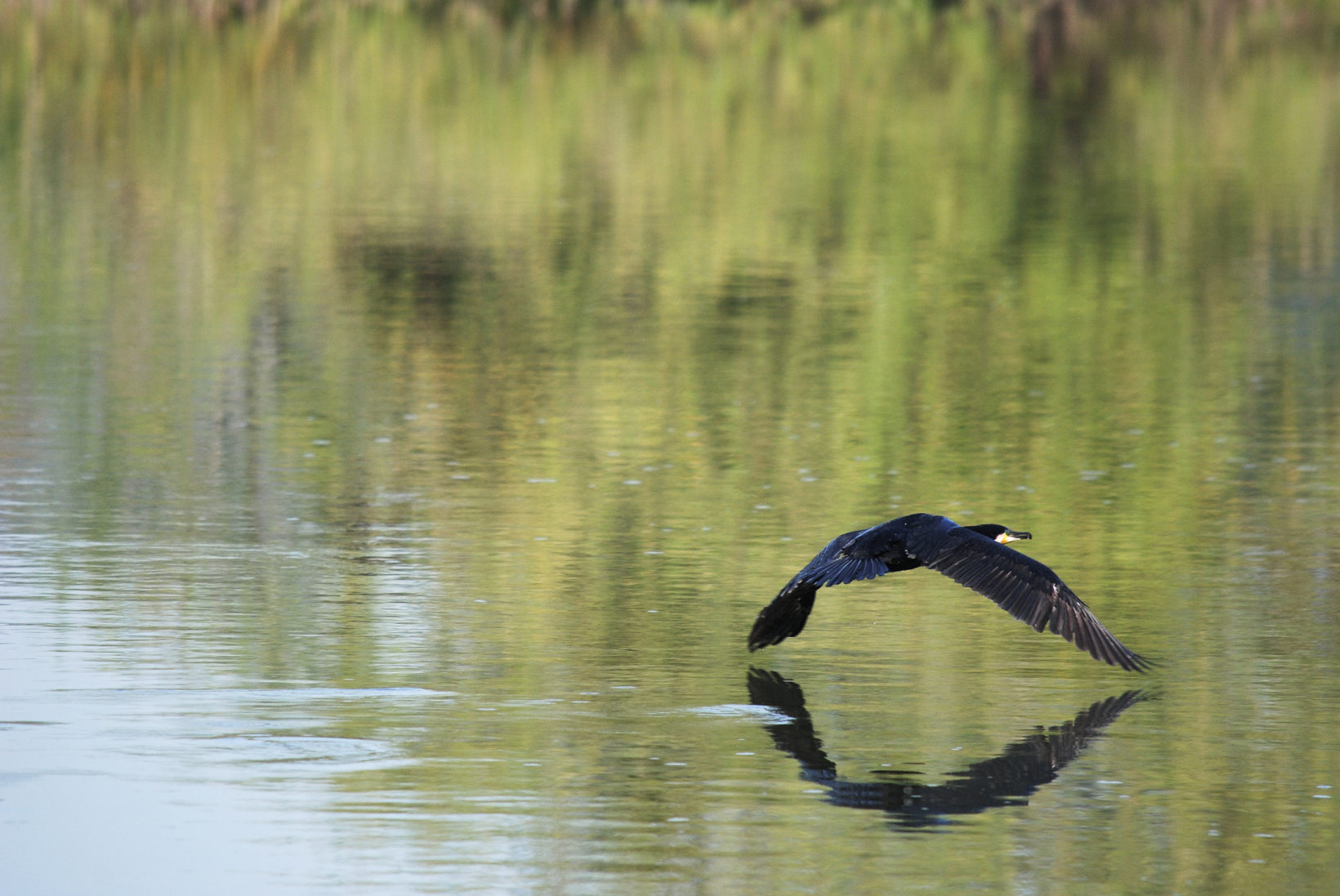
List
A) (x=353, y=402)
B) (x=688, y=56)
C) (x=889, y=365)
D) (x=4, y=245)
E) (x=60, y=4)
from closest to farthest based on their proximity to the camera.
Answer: (x=353, y=402) < (x=889, y=365) < (x=4, y=245) < (x=688, y=56) < (x=60, y=4)

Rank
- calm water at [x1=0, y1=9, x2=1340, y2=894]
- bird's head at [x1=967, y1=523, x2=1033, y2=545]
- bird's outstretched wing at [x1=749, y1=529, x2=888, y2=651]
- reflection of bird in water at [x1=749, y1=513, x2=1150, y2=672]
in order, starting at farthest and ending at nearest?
1. bird's head at [x1=967, y1=523, x2=1033, y2=545]
2. bird's outstretched wing at [x1=749, y1=529, x2=888, y2=651]
3. reflection of bird in water at [x1=749, y1=513, x2=1150, y2=672]
4. calm water at [x1=0, y1=9, x2=1340, y2=894]

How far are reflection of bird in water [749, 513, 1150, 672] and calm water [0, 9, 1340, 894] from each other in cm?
30

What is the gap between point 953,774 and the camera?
8.53 metres

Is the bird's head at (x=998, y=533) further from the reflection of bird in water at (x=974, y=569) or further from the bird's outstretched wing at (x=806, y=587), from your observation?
the bird's outstretched wing at (x=806, y=587)

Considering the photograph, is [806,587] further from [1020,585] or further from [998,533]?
[1020,585]

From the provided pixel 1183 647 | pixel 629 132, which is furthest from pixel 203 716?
pixel 629 132

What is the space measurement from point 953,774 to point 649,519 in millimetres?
4820

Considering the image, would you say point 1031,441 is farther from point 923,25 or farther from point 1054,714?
point 923,25

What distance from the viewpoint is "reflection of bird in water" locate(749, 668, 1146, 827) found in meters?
8.18

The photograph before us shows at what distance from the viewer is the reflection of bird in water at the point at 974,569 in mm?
9398

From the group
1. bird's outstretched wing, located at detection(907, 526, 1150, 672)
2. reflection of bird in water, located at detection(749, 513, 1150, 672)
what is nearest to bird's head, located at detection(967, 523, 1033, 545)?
reflection of bird in water, located at detection(749, 513, 1150, 672)

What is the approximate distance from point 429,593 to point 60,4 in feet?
141

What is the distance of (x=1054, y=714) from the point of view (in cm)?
932

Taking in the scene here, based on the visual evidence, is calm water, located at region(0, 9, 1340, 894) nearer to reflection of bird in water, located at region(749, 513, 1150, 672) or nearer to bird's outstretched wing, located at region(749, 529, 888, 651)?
bird's outstretched wing, located at region(749, 529, 888, 651)
